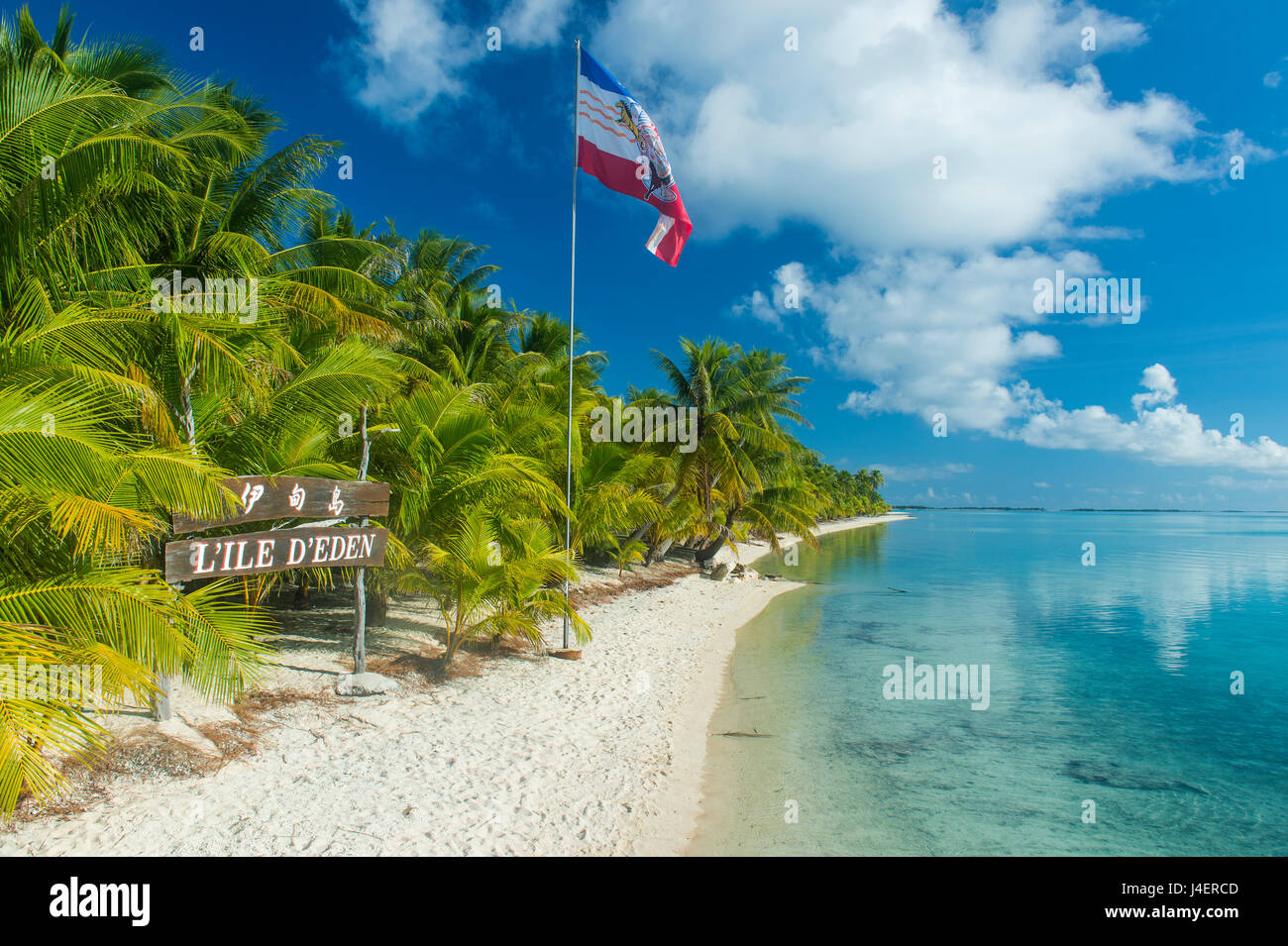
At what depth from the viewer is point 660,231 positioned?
10.5m

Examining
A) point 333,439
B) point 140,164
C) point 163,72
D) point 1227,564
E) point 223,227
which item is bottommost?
point 1227,564

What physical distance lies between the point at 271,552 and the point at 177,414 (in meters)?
1.48

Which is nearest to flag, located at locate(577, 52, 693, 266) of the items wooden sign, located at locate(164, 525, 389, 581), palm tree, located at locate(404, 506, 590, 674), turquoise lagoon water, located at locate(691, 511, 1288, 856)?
palm tree, located at locate(404, 506, 590, 674)

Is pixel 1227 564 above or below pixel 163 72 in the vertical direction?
below

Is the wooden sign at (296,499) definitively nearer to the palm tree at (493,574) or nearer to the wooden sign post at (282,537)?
the wooden sign post at (282,537)

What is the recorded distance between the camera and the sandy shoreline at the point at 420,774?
4.48 metres

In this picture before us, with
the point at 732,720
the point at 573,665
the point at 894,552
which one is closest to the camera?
the point at 732,720

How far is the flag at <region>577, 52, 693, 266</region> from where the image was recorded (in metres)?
10.0

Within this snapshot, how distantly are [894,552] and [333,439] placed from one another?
145 ft

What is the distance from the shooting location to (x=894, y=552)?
46.2 meters

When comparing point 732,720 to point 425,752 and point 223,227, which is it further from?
point 223,227

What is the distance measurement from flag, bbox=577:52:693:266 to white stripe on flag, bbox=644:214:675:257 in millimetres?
279

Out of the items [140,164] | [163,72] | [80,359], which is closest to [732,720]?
[80,359]
